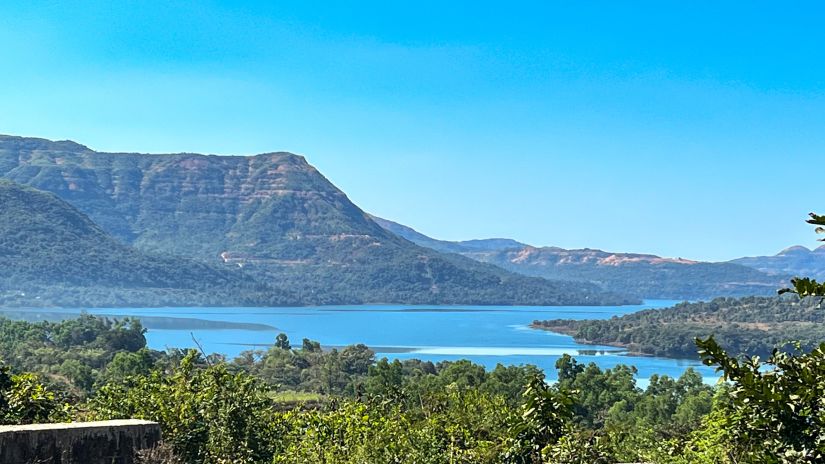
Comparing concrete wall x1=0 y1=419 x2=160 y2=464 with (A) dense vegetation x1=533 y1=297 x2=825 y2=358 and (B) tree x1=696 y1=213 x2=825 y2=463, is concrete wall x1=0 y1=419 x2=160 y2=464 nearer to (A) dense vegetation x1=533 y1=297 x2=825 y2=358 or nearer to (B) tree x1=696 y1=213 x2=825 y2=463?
(B) tree x1=696 y1=213 x2=825 y2=463

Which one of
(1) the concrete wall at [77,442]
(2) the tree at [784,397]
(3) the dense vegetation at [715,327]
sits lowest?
(3) the dense vegetation at [715,327]

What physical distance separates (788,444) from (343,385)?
77685 mm

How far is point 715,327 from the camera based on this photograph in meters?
159

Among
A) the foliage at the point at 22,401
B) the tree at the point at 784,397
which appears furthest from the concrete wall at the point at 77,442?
the tree at the point at 784,397

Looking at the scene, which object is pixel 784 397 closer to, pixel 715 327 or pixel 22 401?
pixel 22 401

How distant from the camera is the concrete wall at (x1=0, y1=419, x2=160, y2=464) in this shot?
376 inches

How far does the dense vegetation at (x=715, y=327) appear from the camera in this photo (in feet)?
467

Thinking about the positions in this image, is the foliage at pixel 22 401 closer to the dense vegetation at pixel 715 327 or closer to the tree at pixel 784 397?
the tree at pixel 784 397

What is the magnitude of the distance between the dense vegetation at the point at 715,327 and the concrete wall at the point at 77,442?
126m

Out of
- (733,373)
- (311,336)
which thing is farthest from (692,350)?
(733,373)

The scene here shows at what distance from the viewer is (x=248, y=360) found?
101062mm

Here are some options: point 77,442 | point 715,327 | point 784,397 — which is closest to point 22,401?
point 77,442

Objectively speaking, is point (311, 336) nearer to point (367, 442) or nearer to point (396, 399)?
point (396, 399)

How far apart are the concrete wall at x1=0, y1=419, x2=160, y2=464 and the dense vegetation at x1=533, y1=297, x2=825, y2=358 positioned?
413ft
